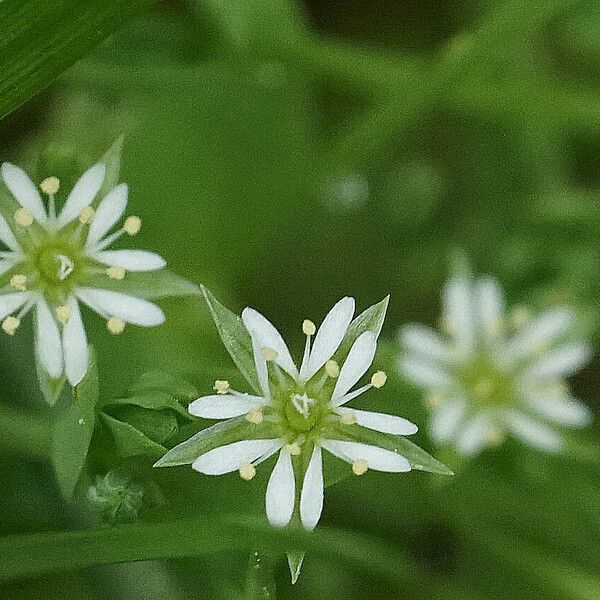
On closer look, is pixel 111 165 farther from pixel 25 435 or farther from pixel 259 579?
pixel 259 579

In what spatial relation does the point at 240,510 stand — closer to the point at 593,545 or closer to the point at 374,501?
the point at 374,501

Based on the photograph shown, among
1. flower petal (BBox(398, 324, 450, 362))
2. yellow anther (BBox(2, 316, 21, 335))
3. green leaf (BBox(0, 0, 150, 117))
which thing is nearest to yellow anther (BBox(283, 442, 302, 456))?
yellow anther (BBox(2, 316, 21, 335))

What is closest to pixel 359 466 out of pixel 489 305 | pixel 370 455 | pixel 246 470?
pixel 370 455

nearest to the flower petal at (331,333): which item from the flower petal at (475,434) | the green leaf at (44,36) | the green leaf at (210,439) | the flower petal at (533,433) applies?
the green leaf at (210,439)

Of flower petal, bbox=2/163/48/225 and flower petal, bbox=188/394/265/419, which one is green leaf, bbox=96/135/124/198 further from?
flower petal, bbox=188/394/265/419

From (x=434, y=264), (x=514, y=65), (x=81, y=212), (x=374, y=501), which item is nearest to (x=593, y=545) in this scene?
(x=374, y=501)
